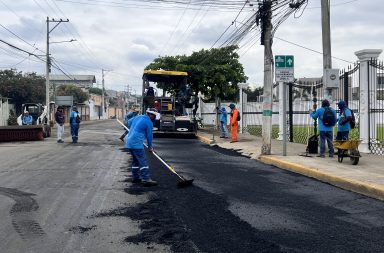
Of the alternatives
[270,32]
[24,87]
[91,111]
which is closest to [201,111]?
[24,87]

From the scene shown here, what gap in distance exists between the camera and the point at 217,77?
1265 inches

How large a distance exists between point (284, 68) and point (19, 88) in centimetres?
4186

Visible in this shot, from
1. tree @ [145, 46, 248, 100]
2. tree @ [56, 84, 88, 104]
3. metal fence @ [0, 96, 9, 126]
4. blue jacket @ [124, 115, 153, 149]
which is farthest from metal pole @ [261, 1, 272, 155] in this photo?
tree @ [56, 84, 88, 104]

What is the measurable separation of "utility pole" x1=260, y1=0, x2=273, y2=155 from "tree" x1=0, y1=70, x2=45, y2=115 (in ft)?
130

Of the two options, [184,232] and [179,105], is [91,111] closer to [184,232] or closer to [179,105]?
[179,105]

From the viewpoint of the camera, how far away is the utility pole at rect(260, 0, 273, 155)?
48.9ft

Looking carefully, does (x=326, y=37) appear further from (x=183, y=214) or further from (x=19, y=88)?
(x=19, y=88)

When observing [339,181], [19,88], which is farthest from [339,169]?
[19,88]

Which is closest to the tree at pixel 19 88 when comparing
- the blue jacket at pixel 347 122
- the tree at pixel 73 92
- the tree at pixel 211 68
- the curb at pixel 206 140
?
the tree at pixel 211 68

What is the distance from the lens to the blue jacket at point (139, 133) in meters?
9.95

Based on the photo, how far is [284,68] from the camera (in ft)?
47.2

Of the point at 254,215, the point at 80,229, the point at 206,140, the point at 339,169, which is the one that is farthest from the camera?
the point at 206,140

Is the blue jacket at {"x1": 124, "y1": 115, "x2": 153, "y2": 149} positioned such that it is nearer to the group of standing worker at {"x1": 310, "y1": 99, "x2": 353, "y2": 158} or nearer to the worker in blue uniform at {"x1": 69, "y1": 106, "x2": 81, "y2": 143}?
the group of standing worker at {"x1": 310, "y1": 99, "x2": 353, "y2": 158}

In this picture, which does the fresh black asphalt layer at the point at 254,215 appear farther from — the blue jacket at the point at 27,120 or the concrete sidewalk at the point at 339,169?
the blue jacket at the point at 27,120
